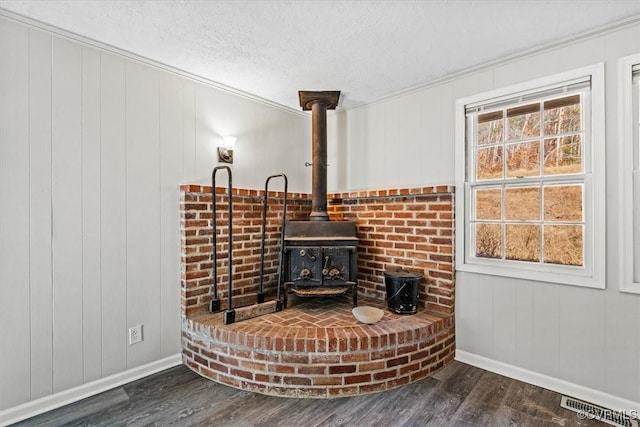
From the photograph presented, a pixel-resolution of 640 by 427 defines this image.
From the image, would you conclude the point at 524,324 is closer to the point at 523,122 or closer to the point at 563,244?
the point at 563,244

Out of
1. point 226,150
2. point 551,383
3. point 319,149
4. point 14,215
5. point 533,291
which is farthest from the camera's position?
point 319,149

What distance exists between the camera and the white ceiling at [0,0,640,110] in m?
1.96

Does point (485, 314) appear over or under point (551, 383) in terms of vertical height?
over

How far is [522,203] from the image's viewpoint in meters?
2.62

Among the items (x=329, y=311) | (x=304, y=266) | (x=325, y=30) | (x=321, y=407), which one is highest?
(x=325, y=30)

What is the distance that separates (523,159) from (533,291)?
1.04 meters

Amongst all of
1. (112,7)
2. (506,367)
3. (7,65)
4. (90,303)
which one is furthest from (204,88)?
(506,367)

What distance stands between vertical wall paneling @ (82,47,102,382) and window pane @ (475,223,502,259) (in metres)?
3.01

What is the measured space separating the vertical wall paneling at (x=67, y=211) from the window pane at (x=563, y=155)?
3.43m

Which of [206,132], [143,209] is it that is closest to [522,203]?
[206,132]

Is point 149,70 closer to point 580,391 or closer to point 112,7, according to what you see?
point 112,7

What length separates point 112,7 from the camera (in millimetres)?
1954

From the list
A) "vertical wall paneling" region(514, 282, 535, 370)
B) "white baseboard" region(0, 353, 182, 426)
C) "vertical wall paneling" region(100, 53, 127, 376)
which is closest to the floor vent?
"vertical wall paneling" region(514, 282, 535, 370)

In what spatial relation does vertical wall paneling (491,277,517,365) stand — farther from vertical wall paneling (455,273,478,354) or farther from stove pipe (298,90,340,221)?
stove pipe (298,90,340,221)
